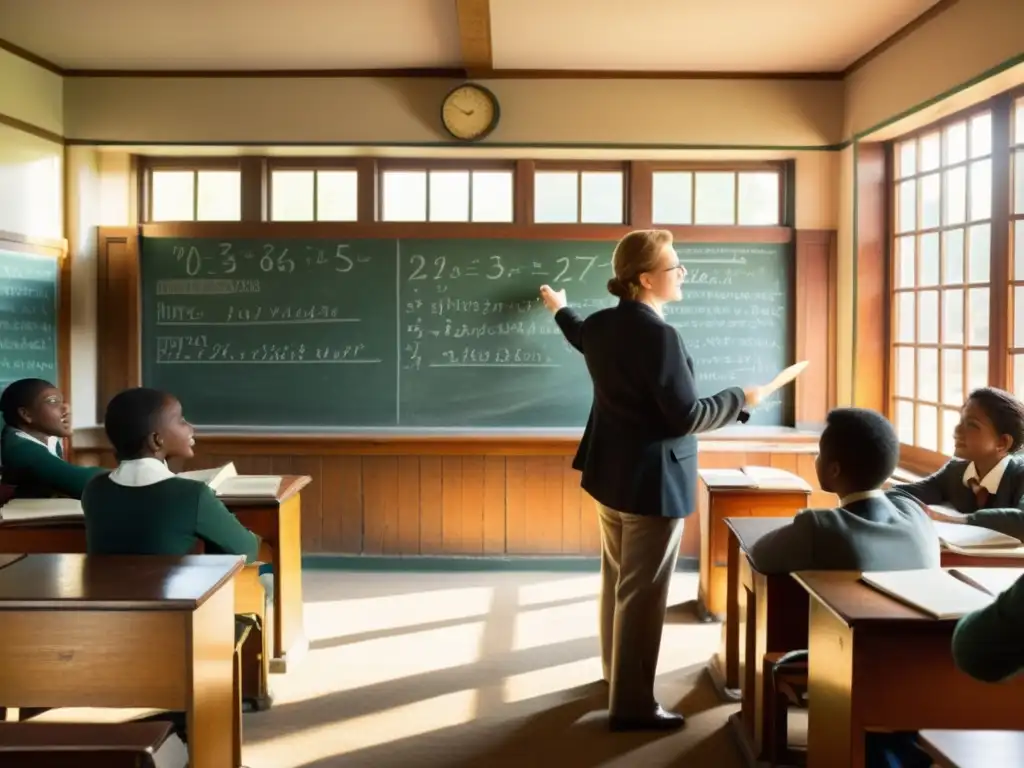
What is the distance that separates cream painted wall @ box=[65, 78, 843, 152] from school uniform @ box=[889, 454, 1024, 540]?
2224 mm

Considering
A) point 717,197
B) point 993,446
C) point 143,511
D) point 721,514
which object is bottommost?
point 721,514

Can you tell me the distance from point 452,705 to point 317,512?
78.5 inches

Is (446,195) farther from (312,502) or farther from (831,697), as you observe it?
(831,697)

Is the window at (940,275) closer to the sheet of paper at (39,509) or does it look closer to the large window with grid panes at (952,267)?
the large window with grid panes at (952,267)

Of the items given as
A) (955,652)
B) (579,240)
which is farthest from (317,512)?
(955,652)

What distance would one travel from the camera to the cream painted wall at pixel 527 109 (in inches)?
187

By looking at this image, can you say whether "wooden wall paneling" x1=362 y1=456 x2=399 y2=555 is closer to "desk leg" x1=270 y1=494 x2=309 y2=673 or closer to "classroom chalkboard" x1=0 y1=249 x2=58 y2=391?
"desk leg" x1=270 y1=494 x2=309 y2=673

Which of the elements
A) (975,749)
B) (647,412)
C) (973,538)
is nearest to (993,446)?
(973,538)

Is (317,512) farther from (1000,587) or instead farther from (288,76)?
(1000,587)

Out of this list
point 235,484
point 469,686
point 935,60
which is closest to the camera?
point 469,686

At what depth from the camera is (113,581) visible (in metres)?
2.03

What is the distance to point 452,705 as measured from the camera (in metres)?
3.02

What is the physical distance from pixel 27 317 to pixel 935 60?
4022 mm

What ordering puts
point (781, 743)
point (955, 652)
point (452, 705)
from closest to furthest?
1. point (955, 652)
2. point (781, 743)
3. point (452, 705)
